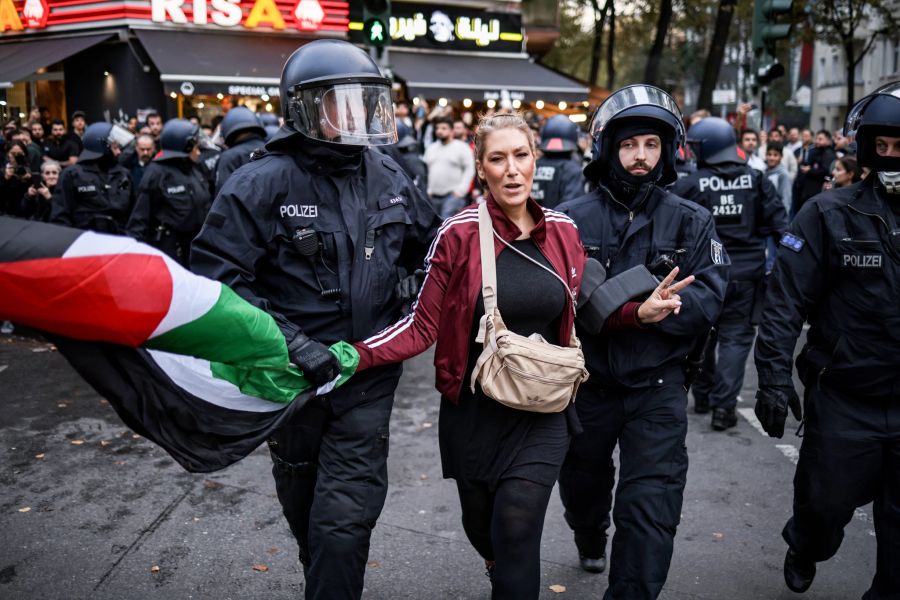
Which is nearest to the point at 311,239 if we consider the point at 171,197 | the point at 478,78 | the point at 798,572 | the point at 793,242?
the point at 793,242

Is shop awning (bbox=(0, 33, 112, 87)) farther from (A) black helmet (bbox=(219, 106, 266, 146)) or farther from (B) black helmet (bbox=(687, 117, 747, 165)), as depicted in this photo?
(B) black helmet (bbox=(687, 117, 747, 165))

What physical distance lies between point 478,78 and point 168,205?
52.9ft

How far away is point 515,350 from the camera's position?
3107mm

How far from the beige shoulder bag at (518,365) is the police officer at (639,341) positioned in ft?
1.57

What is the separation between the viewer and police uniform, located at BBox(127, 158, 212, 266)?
8.21 m

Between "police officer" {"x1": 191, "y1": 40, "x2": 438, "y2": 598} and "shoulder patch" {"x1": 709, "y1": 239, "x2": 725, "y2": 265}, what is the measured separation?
4.22ft

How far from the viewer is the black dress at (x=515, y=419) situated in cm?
325

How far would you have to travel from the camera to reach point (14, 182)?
9508mm

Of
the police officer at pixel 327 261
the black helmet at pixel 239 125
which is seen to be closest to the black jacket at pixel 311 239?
the police officer at pixel 327 261

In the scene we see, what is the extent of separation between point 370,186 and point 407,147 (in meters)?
6.95

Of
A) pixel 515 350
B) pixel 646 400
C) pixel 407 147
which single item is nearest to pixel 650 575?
pixel 646 400

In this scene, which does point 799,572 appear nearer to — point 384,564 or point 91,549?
point 384,564

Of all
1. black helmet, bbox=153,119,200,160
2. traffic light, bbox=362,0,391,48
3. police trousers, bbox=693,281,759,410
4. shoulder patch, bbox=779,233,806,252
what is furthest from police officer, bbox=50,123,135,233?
shoulder patch, bbox=779,233,806,252

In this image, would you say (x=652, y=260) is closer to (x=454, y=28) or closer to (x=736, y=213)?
(x=736, y=213)
